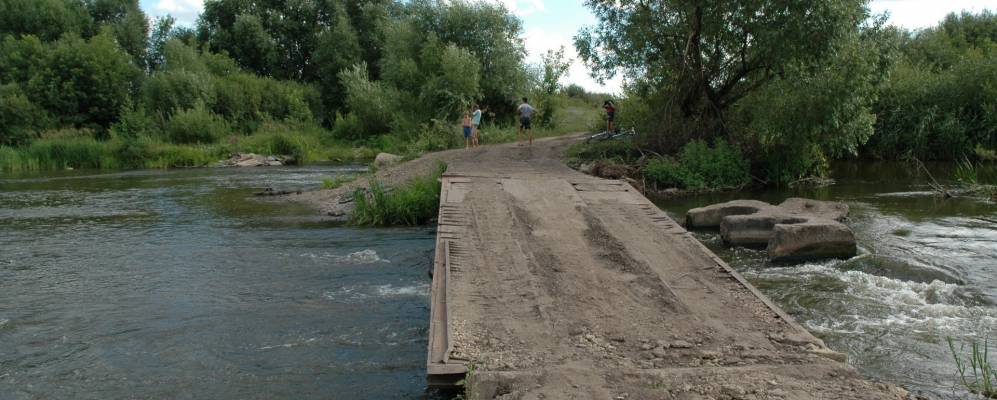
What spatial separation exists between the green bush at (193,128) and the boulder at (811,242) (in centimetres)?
3317

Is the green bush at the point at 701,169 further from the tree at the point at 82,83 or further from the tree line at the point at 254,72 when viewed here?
the tree at the point at 82,83

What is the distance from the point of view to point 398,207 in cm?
1475

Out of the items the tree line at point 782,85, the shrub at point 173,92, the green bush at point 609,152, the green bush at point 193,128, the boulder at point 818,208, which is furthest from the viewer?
Answer: the shrub at point 173,92

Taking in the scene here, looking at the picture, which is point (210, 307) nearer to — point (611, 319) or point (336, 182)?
point (611, 319)

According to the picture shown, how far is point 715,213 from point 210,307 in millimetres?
9208

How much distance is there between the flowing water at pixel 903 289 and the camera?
6750 mm

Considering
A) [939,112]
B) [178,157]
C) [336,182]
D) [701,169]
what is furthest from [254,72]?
[939,112]

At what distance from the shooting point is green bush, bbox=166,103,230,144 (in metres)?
36.8

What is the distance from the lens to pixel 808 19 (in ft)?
56.7

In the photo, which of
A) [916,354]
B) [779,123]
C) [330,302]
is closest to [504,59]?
[779,123]

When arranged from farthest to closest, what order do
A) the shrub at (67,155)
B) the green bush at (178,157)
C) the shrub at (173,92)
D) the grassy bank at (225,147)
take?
the shrub at (173,92) → the green bush at (178,157) → the shrub at (67,155) → the grassy bank at (225,147)

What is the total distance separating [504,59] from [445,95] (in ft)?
13.1

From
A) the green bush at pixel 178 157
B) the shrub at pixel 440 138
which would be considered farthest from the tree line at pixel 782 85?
the green bush at pixel 178 157

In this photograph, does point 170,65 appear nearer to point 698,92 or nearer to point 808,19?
point 698,92
